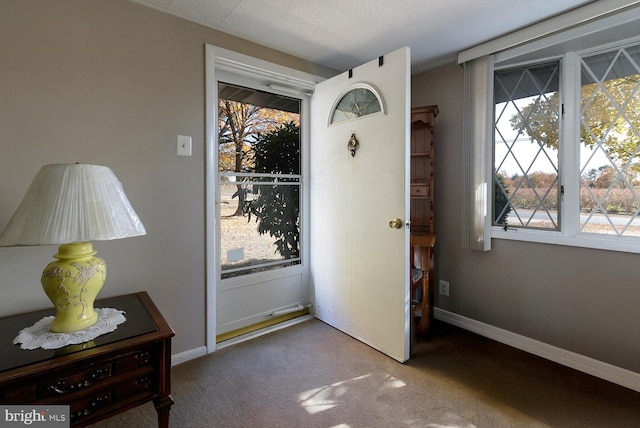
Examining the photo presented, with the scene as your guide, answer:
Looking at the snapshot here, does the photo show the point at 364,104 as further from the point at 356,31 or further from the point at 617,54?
the point at 617,54

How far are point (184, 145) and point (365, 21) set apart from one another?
1.42m

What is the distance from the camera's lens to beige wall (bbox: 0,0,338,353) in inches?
59.9

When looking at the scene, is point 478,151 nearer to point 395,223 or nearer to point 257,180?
point 395,223

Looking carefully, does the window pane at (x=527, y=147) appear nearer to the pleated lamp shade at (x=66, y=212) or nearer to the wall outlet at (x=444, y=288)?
the wall outlet at (x=444, y=288)

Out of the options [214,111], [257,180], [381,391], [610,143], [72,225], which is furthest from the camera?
[257,180]

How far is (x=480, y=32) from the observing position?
2.13 m

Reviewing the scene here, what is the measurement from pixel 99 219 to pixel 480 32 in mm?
2515

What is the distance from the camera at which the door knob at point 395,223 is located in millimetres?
1998

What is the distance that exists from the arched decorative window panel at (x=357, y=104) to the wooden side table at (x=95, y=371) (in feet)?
5.90

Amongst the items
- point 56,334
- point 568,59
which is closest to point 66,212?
point 56,334

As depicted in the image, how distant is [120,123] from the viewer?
1.78 meters

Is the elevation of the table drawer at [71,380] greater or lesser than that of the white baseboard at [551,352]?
greater

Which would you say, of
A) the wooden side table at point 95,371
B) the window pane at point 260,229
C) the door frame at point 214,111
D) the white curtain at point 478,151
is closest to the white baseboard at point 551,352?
the white curtain at point 478,151

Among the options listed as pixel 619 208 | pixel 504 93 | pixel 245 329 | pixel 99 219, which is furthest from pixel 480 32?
pixel 245 329
